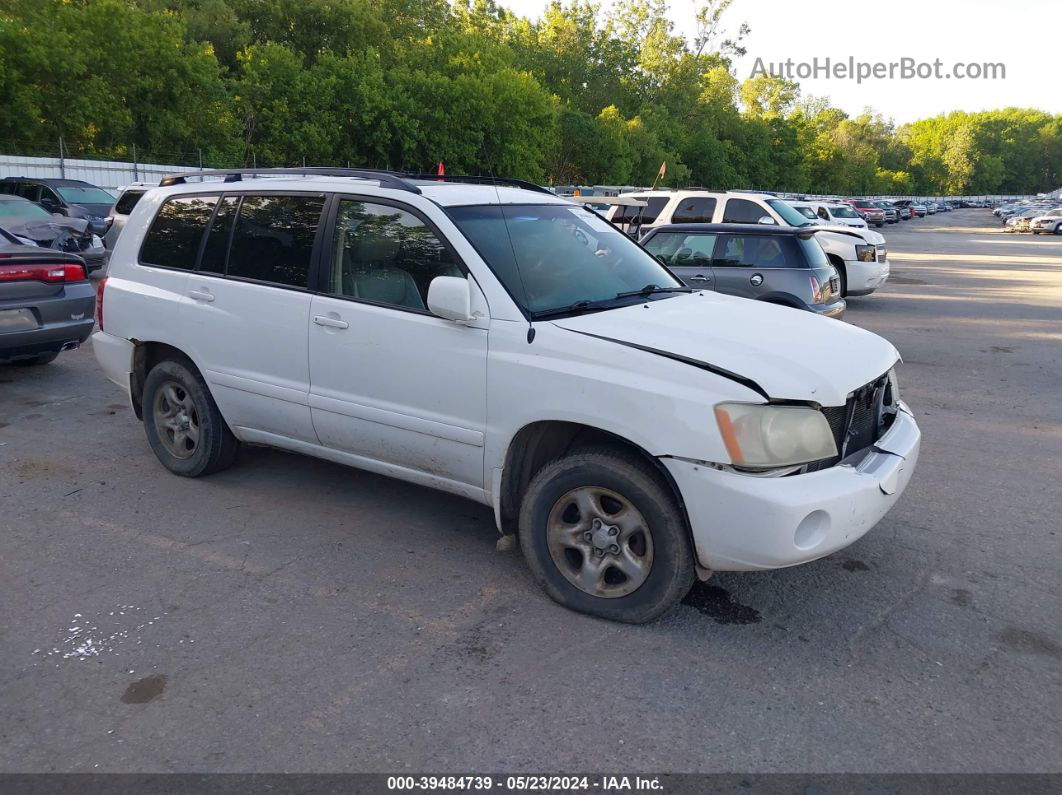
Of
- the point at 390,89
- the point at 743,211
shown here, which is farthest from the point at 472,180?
the point at 390,89

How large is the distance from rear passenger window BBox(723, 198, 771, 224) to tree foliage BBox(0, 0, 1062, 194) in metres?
5.32

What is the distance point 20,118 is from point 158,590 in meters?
28.6

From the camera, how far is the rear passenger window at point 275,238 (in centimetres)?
483

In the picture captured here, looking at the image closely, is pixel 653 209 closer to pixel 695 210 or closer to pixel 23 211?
pixel 695 210

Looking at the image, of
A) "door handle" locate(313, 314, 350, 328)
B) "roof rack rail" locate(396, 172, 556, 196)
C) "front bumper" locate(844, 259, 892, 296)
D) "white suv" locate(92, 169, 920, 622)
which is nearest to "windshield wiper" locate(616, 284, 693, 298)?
"white suv" locate(92, 169, 920, 622)

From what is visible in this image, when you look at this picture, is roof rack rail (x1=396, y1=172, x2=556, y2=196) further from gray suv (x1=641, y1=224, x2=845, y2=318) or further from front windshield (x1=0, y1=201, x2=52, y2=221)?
front windshield (x1=0, y1=201, x2=52, y2=221)

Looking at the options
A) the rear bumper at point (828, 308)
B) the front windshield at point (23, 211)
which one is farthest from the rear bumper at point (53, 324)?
the rear bumper at point (828, 308)

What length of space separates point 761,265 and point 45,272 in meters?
7.40

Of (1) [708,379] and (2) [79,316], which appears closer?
(1) [708,379]

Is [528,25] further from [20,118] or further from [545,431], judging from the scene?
[545,431]

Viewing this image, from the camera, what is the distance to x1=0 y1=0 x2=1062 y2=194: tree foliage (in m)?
29.1

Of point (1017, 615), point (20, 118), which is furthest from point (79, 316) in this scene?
point (20, 118)

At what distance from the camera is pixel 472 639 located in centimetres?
372

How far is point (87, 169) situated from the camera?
28.1 metres
